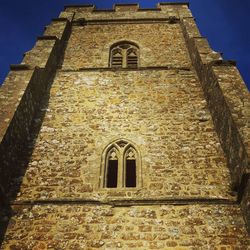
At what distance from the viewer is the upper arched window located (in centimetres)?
1257

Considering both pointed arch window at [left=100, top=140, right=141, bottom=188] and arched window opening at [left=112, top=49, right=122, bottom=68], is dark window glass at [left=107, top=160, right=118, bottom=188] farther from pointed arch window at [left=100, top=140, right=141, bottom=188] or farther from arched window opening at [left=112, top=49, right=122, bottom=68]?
arched window opening at [left=112, top=49, right=122, bottom=68]

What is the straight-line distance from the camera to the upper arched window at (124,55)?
41.2 feet

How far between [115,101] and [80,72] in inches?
83.9

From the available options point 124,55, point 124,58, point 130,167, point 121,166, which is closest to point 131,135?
point 130,167

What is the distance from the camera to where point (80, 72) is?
445 inches

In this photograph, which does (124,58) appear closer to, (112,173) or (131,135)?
(131,135)

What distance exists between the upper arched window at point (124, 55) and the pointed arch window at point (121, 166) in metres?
4.89

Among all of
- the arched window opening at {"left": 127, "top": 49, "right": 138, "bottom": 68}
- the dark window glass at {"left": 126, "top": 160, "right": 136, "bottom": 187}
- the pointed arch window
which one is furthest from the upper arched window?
the dark window glass at {"left": 126, "top": 160, "right": 136, "bottom": 187}

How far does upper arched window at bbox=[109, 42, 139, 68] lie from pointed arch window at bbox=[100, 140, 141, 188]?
489 centimetres

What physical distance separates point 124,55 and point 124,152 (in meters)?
5.89

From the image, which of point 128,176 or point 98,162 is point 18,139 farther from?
point 128,176

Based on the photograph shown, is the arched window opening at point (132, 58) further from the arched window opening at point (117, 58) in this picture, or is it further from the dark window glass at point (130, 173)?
the dark window glass at point (130, 173)

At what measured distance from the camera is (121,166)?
309 inches

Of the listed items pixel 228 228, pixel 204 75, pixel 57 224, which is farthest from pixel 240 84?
pixel 57 224
